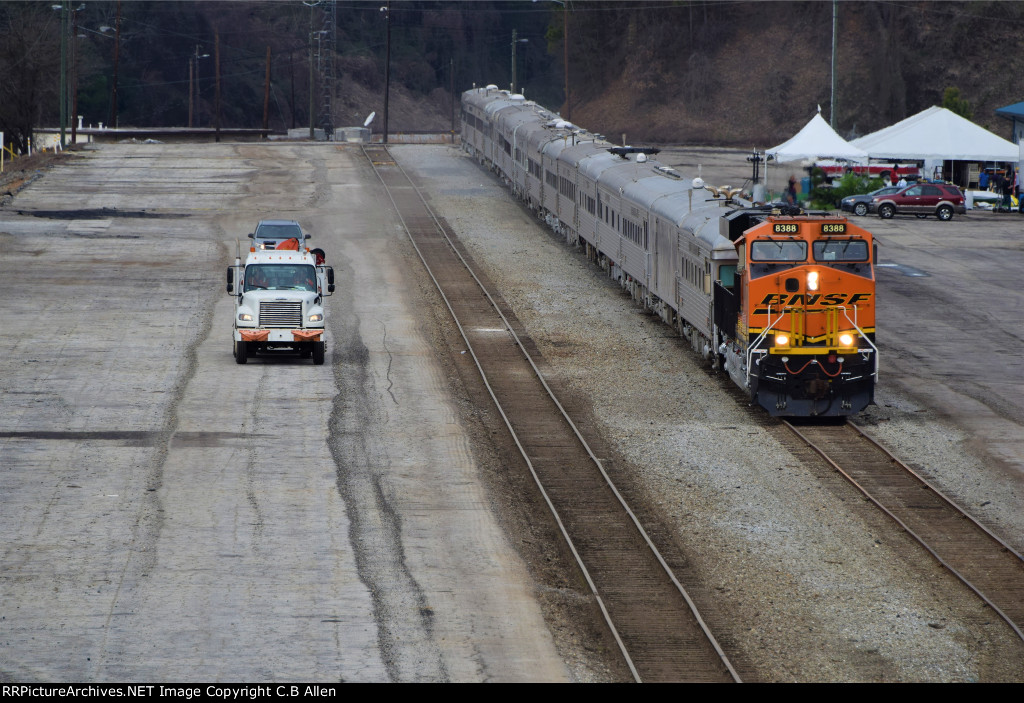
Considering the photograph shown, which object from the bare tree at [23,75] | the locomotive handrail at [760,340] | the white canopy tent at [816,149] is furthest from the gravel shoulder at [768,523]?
the bare tree at [23,75]

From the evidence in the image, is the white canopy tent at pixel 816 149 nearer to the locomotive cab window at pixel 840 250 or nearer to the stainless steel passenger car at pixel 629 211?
the stainless steel passenger car at pixel 629 211

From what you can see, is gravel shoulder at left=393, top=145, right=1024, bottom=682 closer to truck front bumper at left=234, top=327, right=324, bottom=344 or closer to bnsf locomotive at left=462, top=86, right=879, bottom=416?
bnsf locomotive at left=462, top=86, right=879, bottom=416

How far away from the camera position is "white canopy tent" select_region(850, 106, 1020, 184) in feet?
185

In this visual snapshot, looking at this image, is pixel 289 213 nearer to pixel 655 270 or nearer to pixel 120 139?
pixel 655 270

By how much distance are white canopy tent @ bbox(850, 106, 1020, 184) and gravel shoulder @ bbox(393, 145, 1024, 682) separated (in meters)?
29.2

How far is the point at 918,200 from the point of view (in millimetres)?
53938

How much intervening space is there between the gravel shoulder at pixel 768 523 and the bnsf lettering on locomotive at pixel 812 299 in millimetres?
2201

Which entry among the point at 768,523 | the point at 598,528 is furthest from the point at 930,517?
the point at 598,528

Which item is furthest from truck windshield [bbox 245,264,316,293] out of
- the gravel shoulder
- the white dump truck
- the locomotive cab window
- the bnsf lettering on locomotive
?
the locomotive cab window

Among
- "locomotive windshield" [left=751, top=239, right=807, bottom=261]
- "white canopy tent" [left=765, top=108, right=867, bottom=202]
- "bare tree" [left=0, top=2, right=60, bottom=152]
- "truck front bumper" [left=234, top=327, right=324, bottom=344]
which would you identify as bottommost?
"truck front bumper" [left=234, top=327, right=324, bottom=344]

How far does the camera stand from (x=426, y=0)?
16062 cm

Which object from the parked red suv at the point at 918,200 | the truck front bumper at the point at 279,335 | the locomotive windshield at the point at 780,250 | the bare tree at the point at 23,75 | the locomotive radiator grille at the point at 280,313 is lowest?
the truck front bumper at the point at 279,335

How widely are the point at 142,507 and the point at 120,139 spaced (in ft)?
278

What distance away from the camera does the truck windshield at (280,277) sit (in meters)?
27.0
